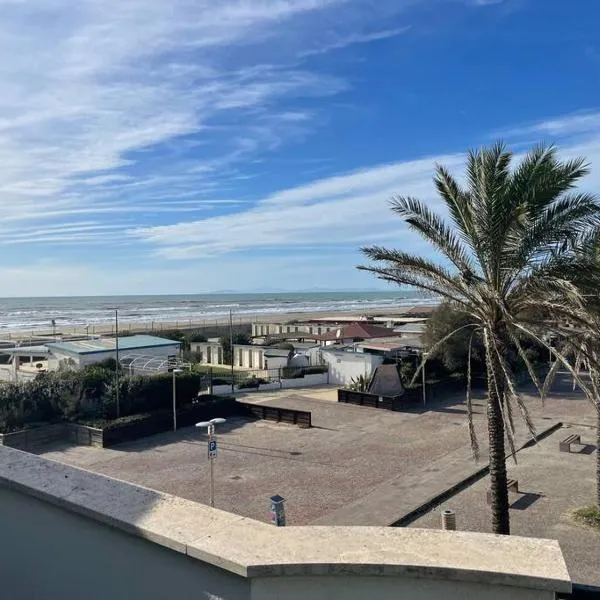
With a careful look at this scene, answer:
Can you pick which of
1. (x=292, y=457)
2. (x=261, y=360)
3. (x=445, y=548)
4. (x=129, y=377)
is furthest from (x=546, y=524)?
(x=261, y=360)

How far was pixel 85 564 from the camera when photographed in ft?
11.7

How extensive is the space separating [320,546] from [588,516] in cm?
1272

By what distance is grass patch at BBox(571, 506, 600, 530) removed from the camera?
13025 millimetres

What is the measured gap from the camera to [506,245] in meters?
10.1

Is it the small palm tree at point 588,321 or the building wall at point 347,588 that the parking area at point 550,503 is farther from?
the building wall at point 347,588

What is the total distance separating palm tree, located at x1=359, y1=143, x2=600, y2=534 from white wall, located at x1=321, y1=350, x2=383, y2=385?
2258cm

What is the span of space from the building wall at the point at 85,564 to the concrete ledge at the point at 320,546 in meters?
0.11

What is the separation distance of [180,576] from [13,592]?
166cm

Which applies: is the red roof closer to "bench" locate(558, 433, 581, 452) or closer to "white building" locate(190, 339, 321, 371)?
"white building" locate(190, 339, 321, 371)

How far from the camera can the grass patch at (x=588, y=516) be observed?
13.0 meters

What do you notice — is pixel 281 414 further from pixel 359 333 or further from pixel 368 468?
pixel 359 333

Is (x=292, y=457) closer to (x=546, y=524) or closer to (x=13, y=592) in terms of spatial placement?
(x=546, y=524)

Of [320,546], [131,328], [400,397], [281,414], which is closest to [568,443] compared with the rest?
[400,397]

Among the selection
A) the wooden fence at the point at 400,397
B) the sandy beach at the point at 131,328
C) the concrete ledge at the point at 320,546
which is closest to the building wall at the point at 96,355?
the wooden fence at the point at 400,397
